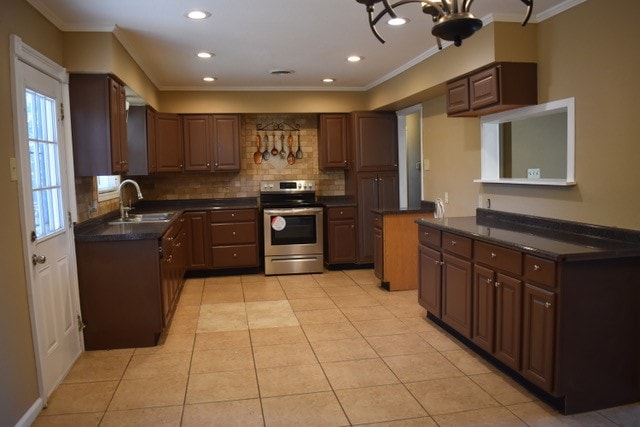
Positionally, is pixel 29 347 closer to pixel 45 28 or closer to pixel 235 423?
pixel 235 423

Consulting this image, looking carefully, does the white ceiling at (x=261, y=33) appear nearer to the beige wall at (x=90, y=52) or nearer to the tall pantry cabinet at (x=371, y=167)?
the beige wall at (x=90, y=52)

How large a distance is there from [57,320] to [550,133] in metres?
3.89

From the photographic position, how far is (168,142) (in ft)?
19.8

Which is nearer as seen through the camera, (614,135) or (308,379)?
(614,135)

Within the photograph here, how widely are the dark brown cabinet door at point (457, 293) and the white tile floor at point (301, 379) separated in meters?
0.19

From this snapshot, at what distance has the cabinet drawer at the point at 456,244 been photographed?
338 cm

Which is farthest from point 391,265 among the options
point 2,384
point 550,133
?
point 2,384

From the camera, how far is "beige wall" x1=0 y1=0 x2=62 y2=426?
2.41m

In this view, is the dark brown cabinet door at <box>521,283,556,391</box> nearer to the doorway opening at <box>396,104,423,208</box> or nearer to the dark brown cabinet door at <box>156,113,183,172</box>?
the doorway opening at <box>396,104,423,208</box>

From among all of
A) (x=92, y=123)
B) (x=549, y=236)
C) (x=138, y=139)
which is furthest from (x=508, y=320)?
(x=138, y=139)

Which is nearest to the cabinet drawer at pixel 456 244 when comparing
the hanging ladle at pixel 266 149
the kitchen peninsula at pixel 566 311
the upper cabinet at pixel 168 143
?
the kitchen peninsula at pixel 566 311

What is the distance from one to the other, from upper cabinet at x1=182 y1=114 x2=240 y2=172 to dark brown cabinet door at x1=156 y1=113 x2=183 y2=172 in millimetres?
81

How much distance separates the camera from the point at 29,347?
271 cm

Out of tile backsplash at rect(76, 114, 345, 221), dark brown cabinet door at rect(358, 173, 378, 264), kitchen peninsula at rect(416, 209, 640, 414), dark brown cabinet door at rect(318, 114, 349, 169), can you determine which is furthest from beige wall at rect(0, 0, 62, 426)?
dark brown cabinet door at rect(358, 173, 378, 264)
